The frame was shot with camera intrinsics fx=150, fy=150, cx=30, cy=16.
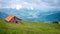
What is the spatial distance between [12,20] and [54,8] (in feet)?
2.02

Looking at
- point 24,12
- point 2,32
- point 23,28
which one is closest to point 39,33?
point 23,28

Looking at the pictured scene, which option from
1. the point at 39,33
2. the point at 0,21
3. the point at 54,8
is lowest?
the point at 39,33

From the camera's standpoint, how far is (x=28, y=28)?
2080 millimetres

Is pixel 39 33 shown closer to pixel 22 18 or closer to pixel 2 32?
pixel 22 18

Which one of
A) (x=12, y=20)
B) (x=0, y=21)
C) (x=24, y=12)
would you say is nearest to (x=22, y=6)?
(x=24, y=12)

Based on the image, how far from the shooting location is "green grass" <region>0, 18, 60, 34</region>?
207 cm

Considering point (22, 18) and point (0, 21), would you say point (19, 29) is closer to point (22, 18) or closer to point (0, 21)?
point (22, 18)

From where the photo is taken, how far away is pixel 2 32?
2072mm

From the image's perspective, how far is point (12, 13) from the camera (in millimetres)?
2109

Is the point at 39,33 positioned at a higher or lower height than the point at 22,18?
lower

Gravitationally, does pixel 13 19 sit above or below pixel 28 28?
above

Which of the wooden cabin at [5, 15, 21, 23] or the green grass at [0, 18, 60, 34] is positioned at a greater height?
the wooden cabin at [5, 15, 21, 23]

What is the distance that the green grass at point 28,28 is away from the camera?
207 cm

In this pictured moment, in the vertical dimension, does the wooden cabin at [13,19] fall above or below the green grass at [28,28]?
above
